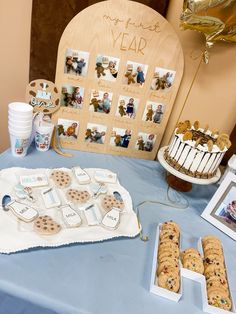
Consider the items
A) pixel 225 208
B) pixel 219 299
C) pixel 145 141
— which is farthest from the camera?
pixel 145 141

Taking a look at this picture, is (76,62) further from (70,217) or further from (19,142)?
(70,217)

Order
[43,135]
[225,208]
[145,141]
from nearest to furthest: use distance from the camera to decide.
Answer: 1. [225,208]
2. [43,135]
3. [145,141]

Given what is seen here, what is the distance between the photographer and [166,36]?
2.75 ft

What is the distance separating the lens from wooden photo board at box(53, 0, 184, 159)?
2.66 ft

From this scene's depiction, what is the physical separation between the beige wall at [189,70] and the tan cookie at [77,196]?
45 cm

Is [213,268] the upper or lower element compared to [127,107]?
lower

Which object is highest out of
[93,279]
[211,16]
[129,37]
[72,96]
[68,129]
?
[211,16]

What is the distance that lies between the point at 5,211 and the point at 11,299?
0.20m

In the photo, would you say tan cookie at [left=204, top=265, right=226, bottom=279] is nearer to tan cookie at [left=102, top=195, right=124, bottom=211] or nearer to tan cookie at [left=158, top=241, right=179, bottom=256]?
tan cookie at [left=158, top=241, right=179, bottom=256]

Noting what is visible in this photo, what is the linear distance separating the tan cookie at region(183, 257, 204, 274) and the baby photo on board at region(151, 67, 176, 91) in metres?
0.55

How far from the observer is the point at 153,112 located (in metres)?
0.94

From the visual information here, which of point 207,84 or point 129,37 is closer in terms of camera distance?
point 129,37

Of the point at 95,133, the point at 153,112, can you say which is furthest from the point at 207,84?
the point at 95,133

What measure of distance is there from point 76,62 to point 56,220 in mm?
492
